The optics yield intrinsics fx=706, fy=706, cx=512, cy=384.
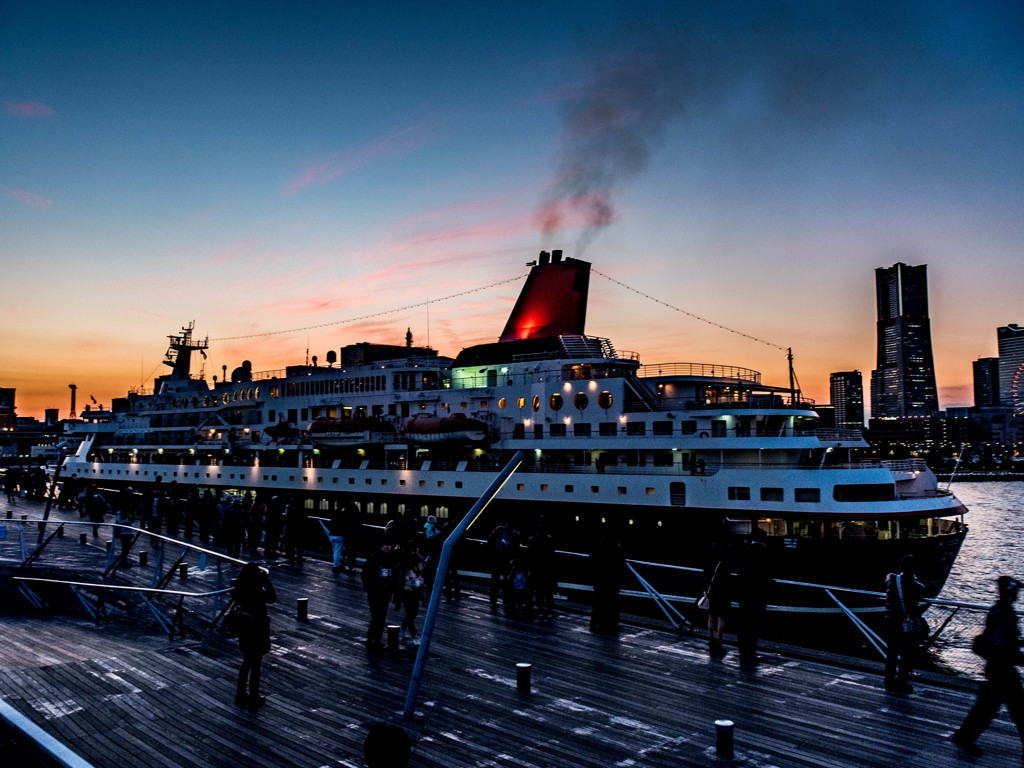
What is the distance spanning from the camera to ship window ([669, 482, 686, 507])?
25750 millimetres

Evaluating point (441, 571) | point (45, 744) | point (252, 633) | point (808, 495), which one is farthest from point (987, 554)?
point (45, 744)

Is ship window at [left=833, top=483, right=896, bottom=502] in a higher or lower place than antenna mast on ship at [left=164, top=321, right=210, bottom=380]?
lower

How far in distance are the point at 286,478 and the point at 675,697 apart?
112 ft

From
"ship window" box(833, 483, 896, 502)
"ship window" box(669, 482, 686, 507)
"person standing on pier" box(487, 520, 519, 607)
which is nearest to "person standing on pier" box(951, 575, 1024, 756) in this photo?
"person standing on pier" box(487, 520, 519, 607)

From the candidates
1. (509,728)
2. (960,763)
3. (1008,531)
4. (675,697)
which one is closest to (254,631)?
(509,728)

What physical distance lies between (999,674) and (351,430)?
3295 cm

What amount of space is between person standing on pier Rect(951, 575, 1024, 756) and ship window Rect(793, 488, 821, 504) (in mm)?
17186

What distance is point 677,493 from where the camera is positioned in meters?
25.9

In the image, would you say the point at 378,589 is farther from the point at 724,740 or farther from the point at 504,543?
the point at 724,740

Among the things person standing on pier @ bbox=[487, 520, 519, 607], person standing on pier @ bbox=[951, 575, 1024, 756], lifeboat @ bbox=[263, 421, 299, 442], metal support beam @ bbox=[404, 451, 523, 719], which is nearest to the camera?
person standing on pier @ bbox=[951, 575, 1024, 756]

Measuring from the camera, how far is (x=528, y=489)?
1156 inches

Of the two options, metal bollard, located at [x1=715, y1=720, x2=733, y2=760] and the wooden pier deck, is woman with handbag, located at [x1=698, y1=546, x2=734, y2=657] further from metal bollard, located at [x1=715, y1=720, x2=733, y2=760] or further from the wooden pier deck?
metal bollard, located at [x1=715, y1=720, x2=733, y2=760]

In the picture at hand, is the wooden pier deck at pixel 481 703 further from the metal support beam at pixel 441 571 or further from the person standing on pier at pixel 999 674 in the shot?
the metal support beam at pixel 441 571

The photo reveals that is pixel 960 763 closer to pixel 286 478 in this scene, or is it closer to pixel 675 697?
pixel 675 697
